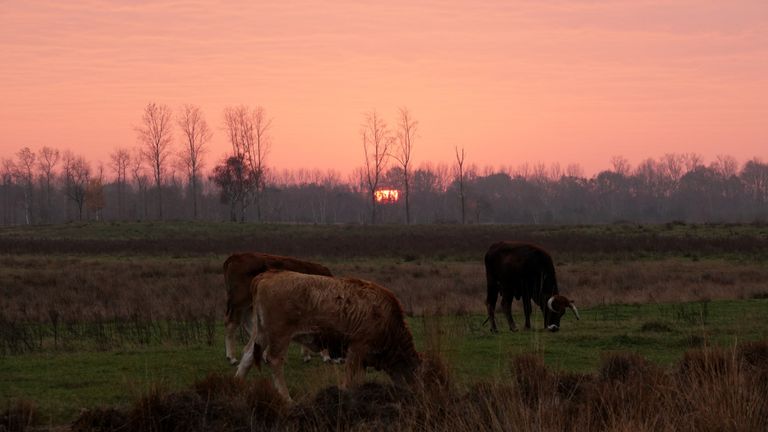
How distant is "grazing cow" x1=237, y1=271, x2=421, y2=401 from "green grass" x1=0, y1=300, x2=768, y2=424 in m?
0.57

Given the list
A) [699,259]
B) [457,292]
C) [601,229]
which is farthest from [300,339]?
[601,229]

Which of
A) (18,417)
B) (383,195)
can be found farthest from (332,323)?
(383,195)

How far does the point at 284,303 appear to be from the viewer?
36.9ft

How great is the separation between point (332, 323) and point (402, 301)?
1258 cm

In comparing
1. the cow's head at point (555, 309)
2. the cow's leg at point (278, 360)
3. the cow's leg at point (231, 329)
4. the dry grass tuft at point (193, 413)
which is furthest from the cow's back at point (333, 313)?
the cow's head at point (555, 309)

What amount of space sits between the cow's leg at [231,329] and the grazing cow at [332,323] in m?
2.19

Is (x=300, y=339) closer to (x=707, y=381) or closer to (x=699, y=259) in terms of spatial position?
(x=707, y=381)

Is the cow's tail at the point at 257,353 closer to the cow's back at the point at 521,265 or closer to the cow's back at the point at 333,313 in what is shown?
the cow's back at the point at 333,313

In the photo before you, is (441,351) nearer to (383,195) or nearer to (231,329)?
(231,329)

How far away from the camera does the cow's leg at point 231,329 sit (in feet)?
44.5

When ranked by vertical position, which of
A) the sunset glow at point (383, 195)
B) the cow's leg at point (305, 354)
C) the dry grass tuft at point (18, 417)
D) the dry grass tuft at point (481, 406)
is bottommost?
the cow's leg at point (305, 354)

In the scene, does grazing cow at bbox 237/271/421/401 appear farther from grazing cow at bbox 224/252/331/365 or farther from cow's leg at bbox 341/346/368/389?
grazing cow at bbox 224/252/331/365

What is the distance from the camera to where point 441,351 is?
11.9m

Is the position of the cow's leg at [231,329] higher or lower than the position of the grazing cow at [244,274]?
lower
